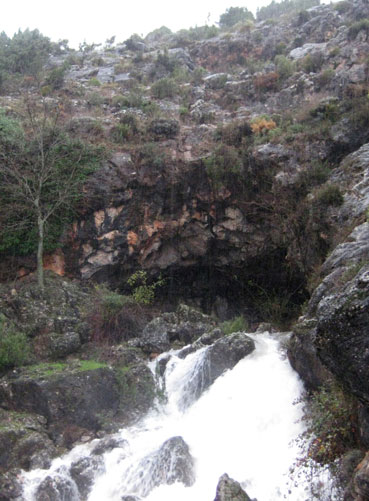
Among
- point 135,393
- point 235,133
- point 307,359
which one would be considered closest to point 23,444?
point 135,393

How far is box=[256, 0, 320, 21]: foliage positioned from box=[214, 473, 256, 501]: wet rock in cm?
3395

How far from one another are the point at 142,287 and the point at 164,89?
1184 centimetres

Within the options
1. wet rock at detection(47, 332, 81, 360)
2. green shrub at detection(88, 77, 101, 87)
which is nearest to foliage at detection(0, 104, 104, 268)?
wet rock at detection(47, 332, 81, 360)

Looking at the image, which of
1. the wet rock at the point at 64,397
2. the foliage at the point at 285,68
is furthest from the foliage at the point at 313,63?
the wet rock at the point at 64,397

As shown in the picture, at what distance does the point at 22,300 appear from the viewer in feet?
38.8

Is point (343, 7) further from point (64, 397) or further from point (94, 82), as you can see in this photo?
point (64, 397)

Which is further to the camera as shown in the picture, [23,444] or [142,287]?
[142,287]

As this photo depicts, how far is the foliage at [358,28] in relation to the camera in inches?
786

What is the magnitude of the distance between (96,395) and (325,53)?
63.6 feet

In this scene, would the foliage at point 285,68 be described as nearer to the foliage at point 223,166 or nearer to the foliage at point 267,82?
the foliage at point 267,82

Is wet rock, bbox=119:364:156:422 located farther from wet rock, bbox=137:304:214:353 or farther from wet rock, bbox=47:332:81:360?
wet rock, bbox=47:332:81:360

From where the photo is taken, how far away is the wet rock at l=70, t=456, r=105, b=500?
7133 millimetres

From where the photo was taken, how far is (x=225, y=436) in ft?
25.3

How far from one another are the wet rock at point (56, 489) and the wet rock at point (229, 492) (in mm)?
2644
